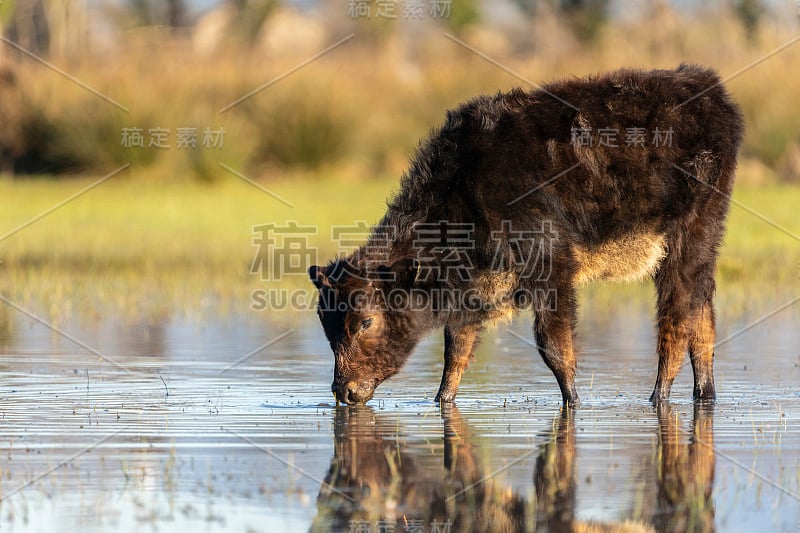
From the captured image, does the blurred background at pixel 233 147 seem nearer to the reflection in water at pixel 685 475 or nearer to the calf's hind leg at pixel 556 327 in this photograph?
the calf's hind leg at pixel 556 327

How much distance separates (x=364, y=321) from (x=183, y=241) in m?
12.1

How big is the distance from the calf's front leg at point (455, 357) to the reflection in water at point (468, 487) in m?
1.40

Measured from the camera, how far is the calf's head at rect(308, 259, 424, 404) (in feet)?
30.7

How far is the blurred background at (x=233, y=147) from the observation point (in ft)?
61.5

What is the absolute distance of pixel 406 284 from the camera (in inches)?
378

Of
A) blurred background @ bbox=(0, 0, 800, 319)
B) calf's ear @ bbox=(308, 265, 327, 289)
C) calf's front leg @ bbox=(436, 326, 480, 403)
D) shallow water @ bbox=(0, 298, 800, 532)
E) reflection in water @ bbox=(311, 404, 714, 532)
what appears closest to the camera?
reflection in water @ bbox=(311, 404, 714, 532)

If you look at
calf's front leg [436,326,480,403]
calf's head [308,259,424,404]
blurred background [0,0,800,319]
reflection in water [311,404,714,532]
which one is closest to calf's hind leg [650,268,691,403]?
calf's front leg [436,326,480,403]

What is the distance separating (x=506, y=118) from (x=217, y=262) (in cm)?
994

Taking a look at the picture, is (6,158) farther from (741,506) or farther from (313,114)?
(741,506)

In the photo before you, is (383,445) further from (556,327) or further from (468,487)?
(556,327)

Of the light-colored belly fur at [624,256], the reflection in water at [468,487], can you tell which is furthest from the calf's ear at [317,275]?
the light-colored belly fur at [624,256]

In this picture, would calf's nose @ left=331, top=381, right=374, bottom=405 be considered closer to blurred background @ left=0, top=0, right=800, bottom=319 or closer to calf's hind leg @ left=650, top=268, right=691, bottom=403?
calf's hind leg @ left=650, top=268, right=691, bottom=403

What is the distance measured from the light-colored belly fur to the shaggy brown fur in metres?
0.01

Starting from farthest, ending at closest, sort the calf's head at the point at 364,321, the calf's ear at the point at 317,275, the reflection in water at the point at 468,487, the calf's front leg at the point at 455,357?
the calf's front leg at the point at 455,357, the calf's head at the point at 364,321, the calf's ear at the point at 317,275, the reflection in water at the point at 468,487
